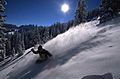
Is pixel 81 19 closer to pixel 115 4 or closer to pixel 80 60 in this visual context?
pixel 115 4

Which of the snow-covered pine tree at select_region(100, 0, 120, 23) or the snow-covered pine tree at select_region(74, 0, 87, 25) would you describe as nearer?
the snow-covered pine tree at select_region(100, 0, 120, 23)

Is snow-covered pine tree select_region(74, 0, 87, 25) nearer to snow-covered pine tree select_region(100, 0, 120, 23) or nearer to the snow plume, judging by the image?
snow-covered pine tree select_region(100, 0, 120, 23)

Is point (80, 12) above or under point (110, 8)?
above

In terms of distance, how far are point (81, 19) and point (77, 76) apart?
48401mm

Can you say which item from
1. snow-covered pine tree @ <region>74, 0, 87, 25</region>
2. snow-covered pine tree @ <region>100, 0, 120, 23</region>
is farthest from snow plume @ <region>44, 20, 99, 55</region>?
snow-covered pine tree @ <region>74, 0, 87, 25</region>

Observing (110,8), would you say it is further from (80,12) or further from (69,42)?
(80,12)

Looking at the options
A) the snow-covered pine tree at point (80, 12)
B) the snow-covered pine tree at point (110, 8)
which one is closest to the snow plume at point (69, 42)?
the snow-covered pine tree at point (110, 8)

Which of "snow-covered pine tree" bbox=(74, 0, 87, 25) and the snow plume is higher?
"snow-covered pine tree" bbox=(74, 0, 87, 25)

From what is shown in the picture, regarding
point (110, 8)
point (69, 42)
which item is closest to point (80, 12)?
point (110, 8)

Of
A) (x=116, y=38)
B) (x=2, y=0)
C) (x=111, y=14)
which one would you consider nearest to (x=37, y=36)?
(x=2, y=0)

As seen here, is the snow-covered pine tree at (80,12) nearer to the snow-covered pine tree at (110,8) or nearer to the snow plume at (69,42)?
the snow-covered pine tree at (110,8)

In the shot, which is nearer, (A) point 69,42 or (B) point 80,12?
(A) point 69,42

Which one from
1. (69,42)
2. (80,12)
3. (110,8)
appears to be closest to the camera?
(69,42)

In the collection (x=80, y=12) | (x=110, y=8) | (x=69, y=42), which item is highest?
(x=80, y=12)
